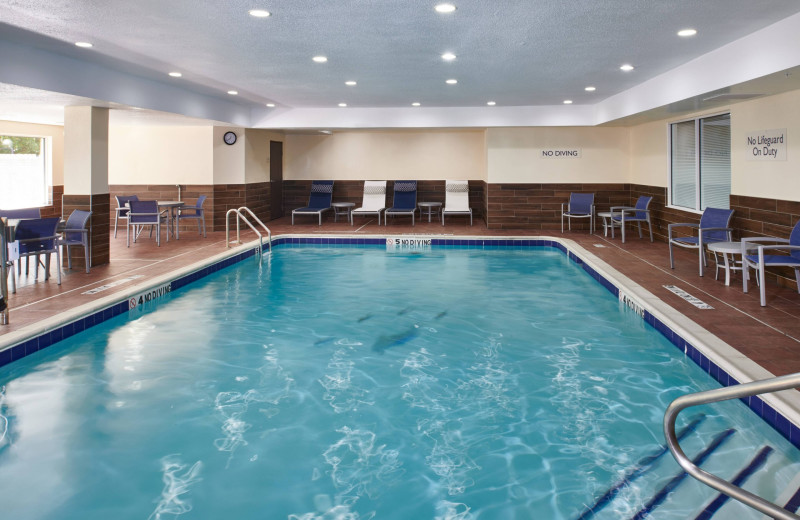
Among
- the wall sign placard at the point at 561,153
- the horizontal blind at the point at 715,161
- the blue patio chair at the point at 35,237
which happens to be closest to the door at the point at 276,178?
the wall sign placard at the point at 561,153

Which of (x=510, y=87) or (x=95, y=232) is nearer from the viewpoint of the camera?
(x=95, y=232)

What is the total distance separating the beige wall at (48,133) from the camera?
11.3 meters

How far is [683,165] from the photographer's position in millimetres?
→ 9852

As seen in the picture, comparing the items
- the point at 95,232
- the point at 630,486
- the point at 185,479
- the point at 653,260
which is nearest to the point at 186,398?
the point at 185,479

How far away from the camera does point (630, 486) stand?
9.75 feet

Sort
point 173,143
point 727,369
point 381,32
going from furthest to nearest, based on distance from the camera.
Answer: point 173,143
point 381,32
point 727,369

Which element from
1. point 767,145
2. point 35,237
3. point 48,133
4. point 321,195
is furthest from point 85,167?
point 767,145

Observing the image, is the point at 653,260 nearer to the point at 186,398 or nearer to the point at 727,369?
the point at 727,369

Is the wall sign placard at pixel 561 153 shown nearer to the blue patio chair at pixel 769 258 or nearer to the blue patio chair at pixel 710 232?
the blue patio chair at pixel 710 232

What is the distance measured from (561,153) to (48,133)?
1005 cm

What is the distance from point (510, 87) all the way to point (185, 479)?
298 inches

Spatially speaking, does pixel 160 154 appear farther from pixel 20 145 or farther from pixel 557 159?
pixel 557 159

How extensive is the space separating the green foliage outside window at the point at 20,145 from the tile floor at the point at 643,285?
8.72 ft

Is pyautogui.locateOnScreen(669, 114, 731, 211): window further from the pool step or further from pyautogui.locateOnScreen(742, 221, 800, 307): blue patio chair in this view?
the pool step
